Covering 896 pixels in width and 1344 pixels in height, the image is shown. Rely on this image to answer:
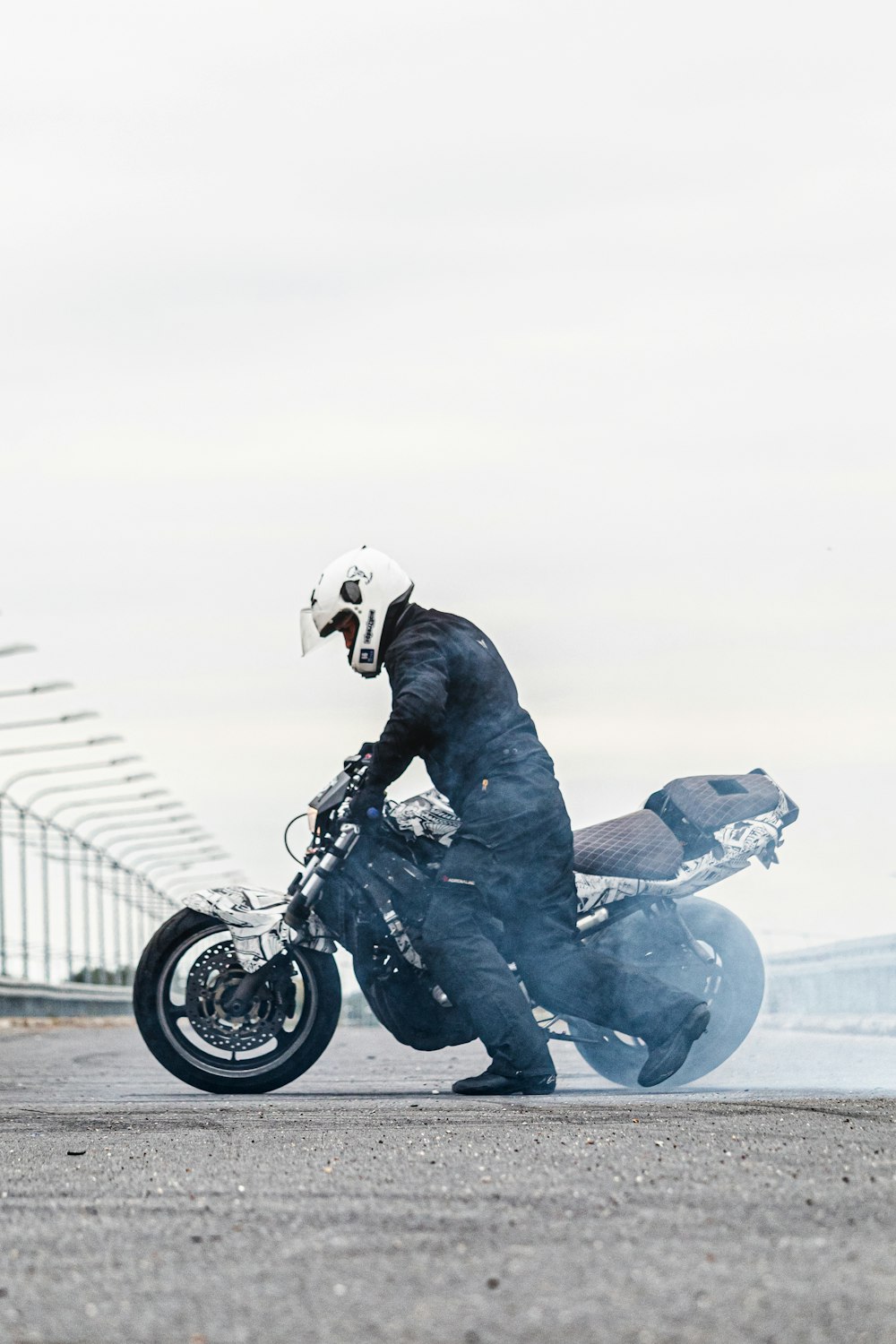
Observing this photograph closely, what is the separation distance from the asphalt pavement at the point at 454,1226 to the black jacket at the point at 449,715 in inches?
78.1

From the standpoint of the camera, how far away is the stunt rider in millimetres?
8391

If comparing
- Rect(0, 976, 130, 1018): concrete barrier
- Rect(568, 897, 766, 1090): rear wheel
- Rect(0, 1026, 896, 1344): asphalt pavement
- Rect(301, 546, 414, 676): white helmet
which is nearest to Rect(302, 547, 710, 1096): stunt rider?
Rect(301, 546, 414, 676): white helmet

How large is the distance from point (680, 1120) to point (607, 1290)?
123 inches

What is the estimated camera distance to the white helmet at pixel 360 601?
888 centimetres

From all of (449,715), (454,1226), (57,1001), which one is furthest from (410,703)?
(57,1001)

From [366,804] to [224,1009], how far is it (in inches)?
41.0

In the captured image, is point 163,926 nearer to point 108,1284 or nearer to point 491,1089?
point 491,1089

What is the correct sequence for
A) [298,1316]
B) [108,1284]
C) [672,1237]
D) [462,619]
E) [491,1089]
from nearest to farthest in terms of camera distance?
[298,1316], [108,1284], [672,1237], [491,1089], [462,619]

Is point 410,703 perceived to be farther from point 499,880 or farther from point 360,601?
point 499,880

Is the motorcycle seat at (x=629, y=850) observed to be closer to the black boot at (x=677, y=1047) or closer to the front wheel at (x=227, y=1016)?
the black boot at (x=677, y=1047)

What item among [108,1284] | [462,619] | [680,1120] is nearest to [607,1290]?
[108,1284]

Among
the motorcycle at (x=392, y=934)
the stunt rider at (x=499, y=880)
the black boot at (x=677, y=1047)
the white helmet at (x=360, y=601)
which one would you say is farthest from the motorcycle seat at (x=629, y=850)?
the white helmet at (x=360, y=601)

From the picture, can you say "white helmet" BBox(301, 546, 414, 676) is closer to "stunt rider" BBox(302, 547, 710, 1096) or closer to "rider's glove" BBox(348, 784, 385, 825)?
"stunt rider" BBox(302, 547, 710, 1096)

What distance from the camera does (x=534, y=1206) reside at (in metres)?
3.91
